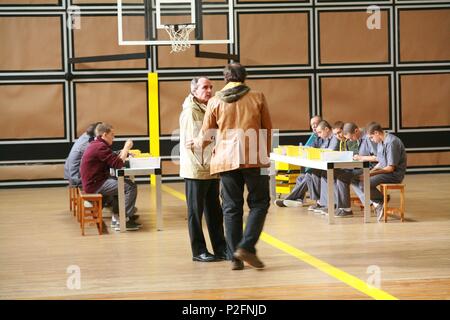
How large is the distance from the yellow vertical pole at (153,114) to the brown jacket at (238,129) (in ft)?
24.9

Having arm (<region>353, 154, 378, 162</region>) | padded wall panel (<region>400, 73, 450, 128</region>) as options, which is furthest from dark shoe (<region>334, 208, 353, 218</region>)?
padded wall panel (<region>400, 73, 450, 128</region>)

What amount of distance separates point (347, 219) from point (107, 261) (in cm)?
314

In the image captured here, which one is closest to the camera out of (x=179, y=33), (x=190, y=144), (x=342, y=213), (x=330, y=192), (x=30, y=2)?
(x=190, y=144)

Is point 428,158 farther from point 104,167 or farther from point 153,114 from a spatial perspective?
point 104,167

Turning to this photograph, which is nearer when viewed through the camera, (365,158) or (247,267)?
(247,267)

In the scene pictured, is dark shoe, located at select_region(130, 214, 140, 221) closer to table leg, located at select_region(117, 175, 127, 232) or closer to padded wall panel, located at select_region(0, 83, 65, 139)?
table leg, located at select_region(117, 175, 127, 232)

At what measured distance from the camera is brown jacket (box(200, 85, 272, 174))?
5910 mm

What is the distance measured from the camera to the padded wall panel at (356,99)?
561 inches

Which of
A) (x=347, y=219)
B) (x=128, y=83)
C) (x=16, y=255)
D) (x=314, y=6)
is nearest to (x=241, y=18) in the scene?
(x=314, y=6)

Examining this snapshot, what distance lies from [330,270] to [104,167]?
10.9 ft

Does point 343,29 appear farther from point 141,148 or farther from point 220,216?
point 220,216

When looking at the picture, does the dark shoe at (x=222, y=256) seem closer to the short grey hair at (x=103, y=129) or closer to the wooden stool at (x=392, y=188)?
the short grey hair at (x=103, y=129)

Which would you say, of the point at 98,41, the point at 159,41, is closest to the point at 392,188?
the point at 159,41

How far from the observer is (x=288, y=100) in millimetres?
14164
